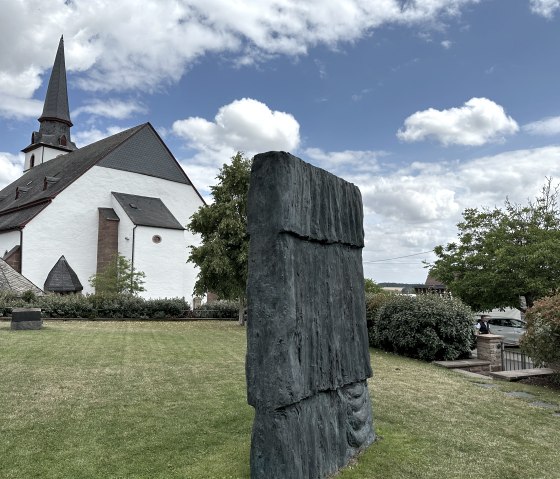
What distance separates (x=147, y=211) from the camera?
37.4 meters

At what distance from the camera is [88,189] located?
1427 inches

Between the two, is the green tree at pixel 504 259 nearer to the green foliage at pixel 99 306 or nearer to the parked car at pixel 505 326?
the parked car at pixel 505 326

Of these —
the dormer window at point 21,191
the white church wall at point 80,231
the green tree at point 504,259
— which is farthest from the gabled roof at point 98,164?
the green tree at point 504,259

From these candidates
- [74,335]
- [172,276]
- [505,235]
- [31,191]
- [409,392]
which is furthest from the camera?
[31,191]

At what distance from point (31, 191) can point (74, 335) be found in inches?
1185

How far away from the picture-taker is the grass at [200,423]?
185 inches

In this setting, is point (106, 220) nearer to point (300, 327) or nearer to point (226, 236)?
point (226, 236)

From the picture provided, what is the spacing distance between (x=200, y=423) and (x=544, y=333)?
756cm

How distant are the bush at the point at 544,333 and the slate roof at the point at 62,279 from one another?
102 feet

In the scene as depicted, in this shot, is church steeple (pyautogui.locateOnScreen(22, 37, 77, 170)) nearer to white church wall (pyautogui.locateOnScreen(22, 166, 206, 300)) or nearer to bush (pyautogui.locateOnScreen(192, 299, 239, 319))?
white church wall (pyautogui.locateOnScreen(22, 166, 206, 300))

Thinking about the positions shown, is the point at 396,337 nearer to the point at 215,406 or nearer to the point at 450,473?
the point at 215,406

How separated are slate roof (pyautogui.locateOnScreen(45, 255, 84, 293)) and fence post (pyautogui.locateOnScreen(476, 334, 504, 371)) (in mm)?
29449

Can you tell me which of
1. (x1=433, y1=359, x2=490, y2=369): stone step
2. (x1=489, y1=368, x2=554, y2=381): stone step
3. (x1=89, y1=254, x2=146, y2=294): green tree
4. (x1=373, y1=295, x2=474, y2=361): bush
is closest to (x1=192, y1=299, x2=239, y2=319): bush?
(x1=89, y1=254, x2=146, y2=294): green tree

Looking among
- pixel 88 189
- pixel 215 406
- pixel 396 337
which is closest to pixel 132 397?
pixel 215 406
